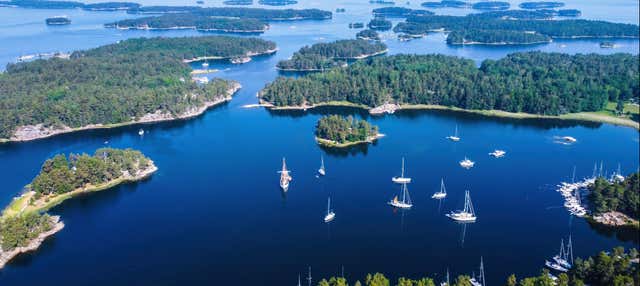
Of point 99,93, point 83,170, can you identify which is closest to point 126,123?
point 99,93

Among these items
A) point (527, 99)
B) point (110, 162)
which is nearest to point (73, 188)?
point (110, 162)

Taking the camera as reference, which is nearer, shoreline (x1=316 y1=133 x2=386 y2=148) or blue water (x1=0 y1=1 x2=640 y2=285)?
blue water (x1=0 y1=1 x2=640 y2=285)

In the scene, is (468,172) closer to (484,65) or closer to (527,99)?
(527,99)

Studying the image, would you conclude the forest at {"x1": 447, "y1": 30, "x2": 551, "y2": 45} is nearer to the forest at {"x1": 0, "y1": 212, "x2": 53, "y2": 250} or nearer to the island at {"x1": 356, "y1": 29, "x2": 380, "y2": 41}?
the island at {"x1": 356, "y1": 29, "x2": 380, "y2": 41}

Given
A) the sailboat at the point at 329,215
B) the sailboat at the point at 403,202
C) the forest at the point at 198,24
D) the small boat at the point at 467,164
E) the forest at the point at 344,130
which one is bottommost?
the sailboat at the point at 329,215

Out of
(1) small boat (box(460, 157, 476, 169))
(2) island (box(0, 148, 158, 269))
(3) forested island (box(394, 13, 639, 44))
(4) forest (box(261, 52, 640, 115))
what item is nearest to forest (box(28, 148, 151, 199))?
(2) island (box(0, 148, 158, 269))

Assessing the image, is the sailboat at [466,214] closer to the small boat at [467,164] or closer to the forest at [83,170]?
the small boat at [467,164]

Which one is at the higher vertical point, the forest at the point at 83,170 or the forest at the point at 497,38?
the forest at the point at 497,38

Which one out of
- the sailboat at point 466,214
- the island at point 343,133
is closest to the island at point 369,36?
the island at point 343,133
